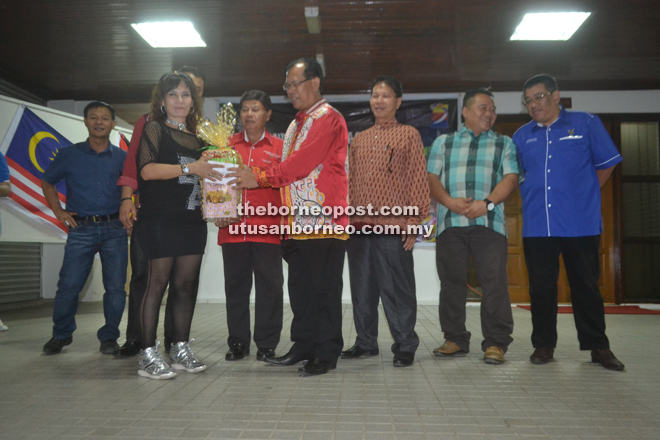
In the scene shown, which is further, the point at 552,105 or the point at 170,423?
the point at 552,105

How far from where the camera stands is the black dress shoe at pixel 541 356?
3074mm

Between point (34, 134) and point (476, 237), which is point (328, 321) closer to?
point (476, 237)

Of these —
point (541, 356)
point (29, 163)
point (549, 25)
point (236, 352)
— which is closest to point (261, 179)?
point (236, 352)

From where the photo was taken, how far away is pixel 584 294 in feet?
10.1

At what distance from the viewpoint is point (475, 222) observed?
3.24m

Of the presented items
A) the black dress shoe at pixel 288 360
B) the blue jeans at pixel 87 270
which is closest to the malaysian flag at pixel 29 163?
the blue jeans at pixel 87 270

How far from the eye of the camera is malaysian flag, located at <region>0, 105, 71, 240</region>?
5.18 metres

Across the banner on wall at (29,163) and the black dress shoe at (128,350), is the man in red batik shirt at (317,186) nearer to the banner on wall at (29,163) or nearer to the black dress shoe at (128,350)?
the black dress shoe at (128,350)

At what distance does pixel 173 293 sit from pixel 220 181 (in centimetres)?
68

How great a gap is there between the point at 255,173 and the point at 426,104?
5287 mm

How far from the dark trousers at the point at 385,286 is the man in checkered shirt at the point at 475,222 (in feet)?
1.04

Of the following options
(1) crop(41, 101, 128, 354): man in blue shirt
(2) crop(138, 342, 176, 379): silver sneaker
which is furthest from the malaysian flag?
(2) crop(138, 342, 176, 379): silver sneaker

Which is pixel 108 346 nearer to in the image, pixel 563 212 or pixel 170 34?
pixel 563 212

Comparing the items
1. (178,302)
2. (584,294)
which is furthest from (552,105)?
(178,302)
